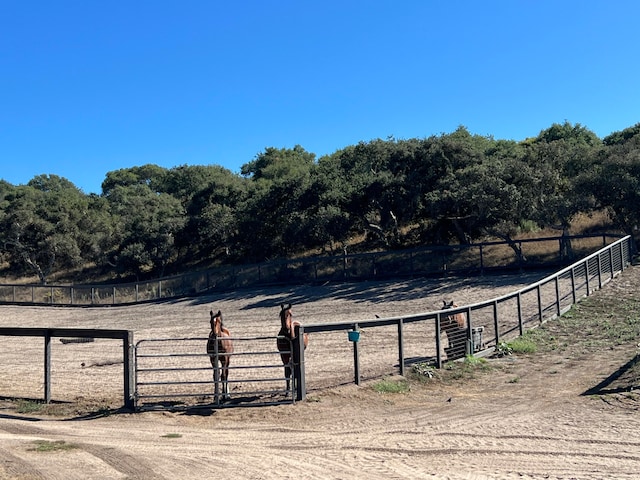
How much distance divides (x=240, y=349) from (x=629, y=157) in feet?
70.4

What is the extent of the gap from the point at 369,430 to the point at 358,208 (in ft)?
98.2

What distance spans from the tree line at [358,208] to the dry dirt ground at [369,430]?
15.9 meters

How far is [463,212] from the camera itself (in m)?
35.1

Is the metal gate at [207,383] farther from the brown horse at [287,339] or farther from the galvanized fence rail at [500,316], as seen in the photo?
the galvanized fence rail at [500,316]

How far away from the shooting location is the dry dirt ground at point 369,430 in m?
6.52

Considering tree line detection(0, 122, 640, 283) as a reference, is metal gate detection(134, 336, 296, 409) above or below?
below

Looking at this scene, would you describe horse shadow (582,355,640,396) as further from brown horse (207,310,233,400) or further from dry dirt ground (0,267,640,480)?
brown horse (207,310,233,400)

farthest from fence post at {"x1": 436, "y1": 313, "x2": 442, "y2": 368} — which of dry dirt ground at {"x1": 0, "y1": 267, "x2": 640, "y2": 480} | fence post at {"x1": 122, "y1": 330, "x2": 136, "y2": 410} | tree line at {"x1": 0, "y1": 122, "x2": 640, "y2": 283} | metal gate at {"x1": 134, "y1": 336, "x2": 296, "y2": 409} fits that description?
tree line at {"x1": 0, "y1": 122, "x2": 640, "y2": 283}

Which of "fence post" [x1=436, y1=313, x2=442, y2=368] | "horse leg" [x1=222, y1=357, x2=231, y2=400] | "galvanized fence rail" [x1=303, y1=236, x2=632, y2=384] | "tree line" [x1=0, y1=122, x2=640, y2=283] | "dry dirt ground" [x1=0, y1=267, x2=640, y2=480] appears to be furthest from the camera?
"tree line" [x1=0, y1=122, x2=640, y2=283]

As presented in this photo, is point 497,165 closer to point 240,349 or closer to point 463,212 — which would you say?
point 463,212

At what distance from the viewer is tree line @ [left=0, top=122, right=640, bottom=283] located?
29297 millimetres

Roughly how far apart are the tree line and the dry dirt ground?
15.9m

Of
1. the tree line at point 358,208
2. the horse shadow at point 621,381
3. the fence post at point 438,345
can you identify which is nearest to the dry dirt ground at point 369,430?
the horse shadow at point 621,381

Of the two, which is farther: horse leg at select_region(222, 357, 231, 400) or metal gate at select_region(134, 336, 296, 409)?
horse leg at select_region(222, 357, 231, 400)
